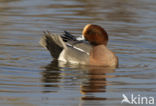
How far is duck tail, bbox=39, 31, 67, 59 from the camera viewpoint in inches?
439

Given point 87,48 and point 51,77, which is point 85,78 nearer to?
point 51,77

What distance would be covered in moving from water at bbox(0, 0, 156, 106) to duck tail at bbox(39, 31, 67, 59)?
255 millimetres

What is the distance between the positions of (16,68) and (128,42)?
3886mm

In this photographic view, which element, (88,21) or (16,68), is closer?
(16,68)

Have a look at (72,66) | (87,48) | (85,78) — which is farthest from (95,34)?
(85,78)

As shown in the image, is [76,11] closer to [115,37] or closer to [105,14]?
[105,14]

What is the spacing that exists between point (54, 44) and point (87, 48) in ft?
2.88

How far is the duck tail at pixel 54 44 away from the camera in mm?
11141

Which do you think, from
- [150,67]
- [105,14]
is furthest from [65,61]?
[105,14]

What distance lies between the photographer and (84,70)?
10211 mm

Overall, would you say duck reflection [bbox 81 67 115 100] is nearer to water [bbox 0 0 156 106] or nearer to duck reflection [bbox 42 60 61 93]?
water [bbox 0 0 156 106]

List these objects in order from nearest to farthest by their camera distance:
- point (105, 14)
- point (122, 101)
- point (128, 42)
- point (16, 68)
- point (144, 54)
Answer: point (122, 101)
point (16, 68)
point (144, 54)
point (128, 42)
point (105, 14)

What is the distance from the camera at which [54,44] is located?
37.0 feet

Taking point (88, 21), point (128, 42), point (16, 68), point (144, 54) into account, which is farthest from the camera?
point (88, 21)
